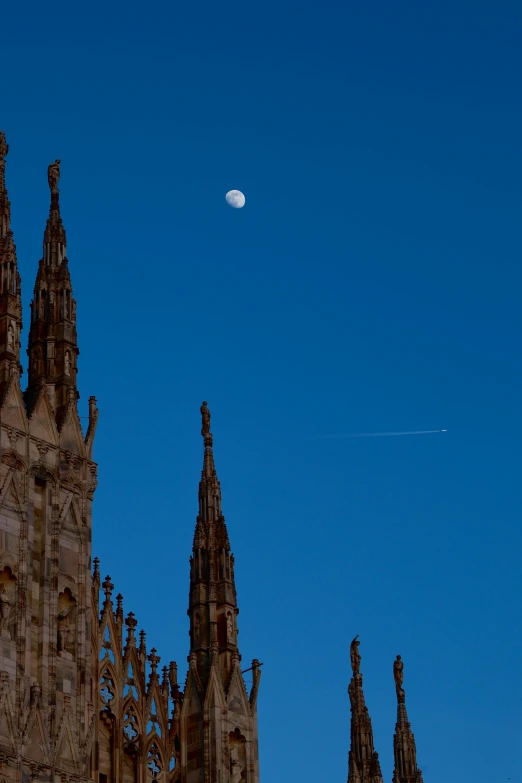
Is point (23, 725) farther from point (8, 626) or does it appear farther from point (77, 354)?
point (77, 354)

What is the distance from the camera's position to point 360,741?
1927 inches

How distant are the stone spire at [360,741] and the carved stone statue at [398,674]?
1.65 m

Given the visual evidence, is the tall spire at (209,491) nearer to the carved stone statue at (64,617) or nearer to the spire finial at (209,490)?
→ the spire finial at (209,490)

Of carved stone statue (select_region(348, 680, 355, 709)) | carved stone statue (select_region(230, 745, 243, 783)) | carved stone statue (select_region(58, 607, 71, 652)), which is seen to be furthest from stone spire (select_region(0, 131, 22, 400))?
carved stone statue (select_region(348, 680, 355, 709))

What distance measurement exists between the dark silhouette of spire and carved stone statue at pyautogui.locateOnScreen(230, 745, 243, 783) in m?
1.69

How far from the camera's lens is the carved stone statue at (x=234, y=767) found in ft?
137

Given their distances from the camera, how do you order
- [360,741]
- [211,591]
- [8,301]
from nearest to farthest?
[8,301], [211,591], [360,741]

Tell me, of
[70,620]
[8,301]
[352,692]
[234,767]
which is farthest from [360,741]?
[8,301]

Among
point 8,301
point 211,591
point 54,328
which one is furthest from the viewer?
point 211,591

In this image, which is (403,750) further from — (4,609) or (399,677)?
(4,609)

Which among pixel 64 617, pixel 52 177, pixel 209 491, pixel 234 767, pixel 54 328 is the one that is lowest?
pixel 234 767

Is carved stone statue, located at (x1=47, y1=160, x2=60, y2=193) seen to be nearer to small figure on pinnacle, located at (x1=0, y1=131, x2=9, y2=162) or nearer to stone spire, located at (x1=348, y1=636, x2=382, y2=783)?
small figure on pinnacle, located at (x1=0, y1=131, x2=9, y2=162)

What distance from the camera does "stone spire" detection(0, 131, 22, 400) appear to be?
1613 inches

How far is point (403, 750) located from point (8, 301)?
57.7 ft
